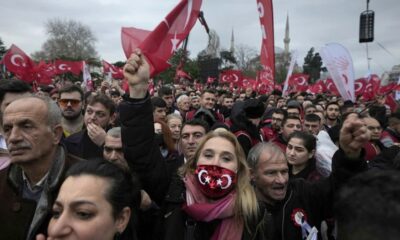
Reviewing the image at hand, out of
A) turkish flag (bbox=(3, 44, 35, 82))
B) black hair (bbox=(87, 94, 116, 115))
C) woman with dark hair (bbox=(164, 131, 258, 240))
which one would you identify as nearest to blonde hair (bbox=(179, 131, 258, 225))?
woman with dark hair (bbox=(164, 131, 258, 240))

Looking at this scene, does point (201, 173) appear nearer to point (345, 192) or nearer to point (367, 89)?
point (345, 192)

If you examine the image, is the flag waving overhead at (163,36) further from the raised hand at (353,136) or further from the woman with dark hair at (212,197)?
the raised hand at (353,136)

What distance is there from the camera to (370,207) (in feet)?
2.92

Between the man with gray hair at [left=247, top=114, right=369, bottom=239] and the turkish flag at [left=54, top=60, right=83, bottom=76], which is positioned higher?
the turkish flag at [left=54, top=60, right=83, bottom=76]

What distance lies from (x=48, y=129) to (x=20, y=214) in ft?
1.57

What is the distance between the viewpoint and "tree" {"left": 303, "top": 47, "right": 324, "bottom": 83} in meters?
52.8

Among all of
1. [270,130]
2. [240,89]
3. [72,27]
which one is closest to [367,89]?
[240,89]

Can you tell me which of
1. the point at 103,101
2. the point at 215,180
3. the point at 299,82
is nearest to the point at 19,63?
the point at 103,101

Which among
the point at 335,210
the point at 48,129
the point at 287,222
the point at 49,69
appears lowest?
the point at 287,222

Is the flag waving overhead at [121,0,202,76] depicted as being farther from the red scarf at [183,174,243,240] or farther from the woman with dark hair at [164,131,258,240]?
the red scarf at [183,174,243,240]

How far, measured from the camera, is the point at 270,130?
5512mm

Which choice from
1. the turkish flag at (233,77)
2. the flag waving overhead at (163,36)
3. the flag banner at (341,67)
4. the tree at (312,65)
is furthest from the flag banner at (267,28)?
the tree at (312,65)

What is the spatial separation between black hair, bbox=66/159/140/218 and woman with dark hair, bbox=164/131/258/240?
39cm

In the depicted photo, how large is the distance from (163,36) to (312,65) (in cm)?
5734
